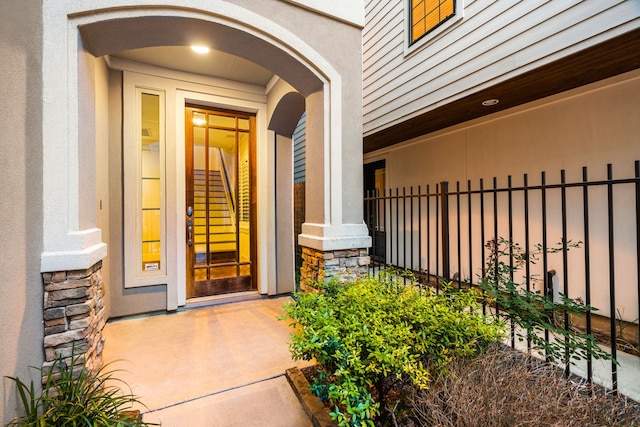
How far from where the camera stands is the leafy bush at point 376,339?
1.36 m

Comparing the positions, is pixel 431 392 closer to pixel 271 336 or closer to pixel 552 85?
pixel 271 336

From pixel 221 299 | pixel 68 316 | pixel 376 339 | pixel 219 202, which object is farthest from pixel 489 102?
pixel 68 316

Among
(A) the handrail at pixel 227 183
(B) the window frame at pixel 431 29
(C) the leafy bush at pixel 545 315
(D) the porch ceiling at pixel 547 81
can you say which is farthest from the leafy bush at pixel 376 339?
(B) the window frame at pixel 431 29

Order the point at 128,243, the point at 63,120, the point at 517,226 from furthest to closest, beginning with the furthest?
the point at 517,226
the point at 128,243
the point at 63,120

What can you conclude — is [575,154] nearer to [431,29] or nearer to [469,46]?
[469,46]

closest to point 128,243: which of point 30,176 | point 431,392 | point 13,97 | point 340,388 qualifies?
point 30,176

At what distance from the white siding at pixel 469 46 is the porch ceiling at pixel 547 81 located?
0.34 feet

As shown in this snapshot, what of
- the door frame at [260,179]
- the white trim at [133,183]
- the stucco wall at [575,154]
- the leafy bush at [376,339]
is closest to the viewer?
the leafy bush at [376,339]

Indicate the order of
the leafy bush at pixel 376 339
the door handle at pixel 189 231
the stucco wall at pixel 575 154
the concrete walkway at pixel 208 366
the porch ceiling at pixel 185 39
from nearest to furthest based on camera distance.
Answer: the leafy bush at pixel 376 339 → the concrete walkway at pixel 208 366 → the porch ceiling at pixel 185 39 → the stucco wall at pixel 575 154 → the door handle at pixel 189 231

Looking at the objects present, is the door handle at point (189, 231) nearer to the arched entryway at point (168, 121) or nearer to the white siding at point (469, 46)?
the arched entryway at point (168, 121)

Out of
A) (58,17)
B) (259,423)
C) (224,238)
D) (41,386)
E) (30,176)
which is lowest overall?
(259,423)

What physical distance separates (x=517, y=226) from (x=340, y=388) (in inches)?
145

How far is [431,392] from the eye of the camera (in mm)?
1388

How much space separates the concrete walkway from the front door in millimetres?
573
